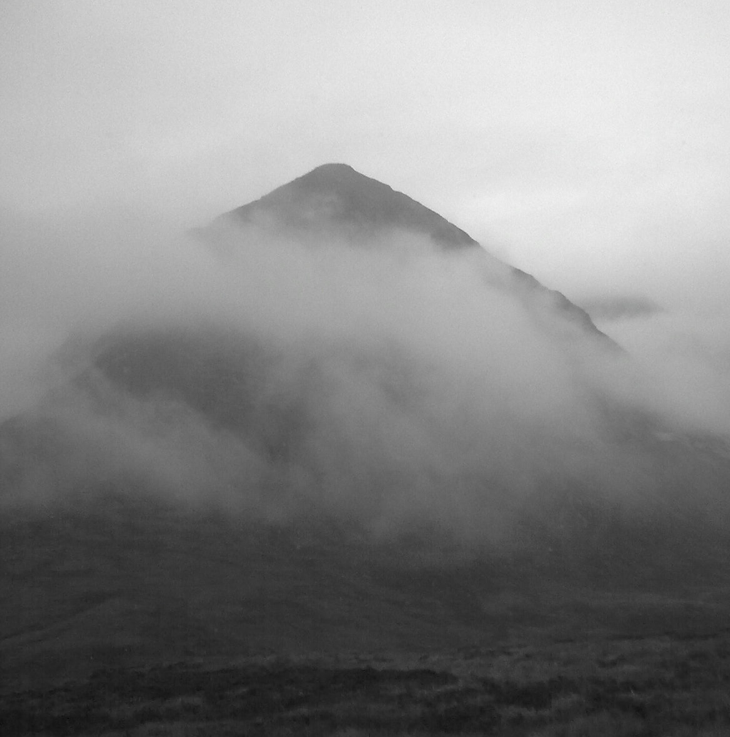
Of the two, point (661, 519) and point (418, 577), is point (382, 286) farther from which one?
point (418, 577)

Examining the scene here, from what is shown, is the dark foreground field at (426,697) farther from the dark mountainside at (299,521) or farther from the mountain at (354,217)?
the mountain at (354,217)

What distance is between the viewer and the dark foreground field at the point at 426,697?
2245cm

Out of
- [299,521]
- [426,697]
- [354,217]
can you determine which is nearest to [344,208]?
[354,217]

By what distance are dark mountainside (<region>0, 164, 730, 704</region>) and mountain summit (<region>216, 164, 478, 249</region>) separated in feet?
166

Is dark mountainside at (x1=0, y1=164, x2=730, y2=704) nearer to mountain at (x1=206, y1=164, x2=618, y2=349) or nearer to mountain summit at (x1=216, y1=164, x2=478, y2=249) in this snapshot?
mountain at (x1=206, y1=164, x2=618, y2=349)

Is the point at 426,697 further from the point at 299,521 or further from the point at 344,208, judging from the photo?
the point at 344,208

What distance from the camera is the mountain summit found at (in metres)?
176

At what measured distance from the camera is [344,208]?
180 metres

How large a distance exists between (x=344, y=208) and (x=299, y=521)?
10408 centimetres

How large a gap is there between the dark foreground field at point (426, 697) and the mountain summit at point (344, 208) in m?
141

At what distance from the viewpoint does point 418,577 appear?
80875 mm

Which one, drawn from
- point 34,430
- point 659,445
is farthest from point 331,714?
point 659,445

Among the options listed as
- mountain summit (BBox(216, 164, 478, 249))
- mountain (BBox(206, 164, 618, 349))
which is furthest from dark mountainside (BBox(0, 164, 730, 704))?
mountain summit (BBox(216, 164, 478, 249))

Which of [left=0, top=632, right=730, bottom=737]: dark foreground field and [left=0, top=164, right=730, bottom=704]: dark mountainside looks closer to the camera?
[left=0, top=632, right=730, bottom=737]: dark foreground field
